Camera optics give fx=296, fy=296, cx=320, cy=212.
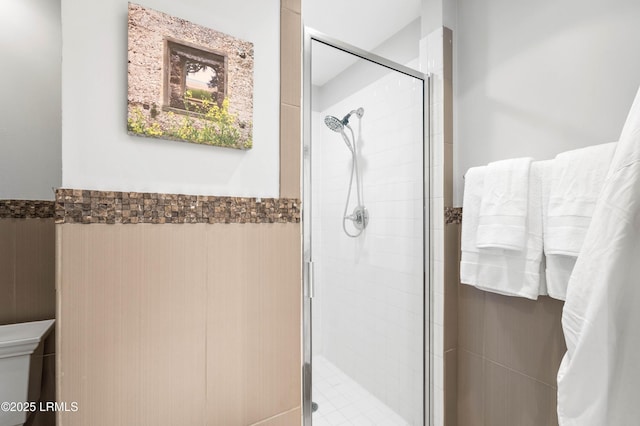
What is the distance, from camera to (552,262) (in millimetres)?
1123

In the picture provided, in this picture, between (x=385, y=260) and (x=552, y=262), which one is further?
(x=385, y=260)

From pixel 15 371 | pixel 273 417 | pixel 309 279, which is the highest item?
pixel 309 279

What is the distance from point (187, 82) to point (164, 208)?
0.39 meters

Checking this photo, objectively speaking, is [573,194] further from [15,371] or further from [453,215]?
[15,371]

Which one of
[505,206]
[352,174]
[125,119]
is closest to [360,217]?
[352,174]

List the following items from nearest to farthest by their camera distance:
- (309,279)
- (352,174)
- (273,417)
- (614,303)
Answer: (614,303)
(273,417)
(309,279)
(352,174)

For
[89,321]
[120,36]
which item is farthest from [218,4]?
[89,321]

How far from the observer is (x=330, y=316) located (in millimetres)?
1440

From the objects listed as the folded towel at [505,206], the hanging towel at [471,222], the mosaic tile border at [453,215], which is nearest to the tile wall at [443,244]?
the mosaic tile border at [453,215]

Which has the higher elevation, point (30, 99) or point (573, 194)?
point (30, 99)

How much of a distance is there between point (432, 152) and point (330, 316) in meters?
1.04

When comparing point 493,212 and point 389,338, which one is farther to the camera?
point 389,338

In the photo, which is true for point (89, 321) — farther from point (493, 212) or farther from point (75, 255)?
point (493, 212)

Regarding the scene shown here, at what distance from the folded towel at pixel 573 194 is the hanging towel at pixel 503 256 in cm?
6
